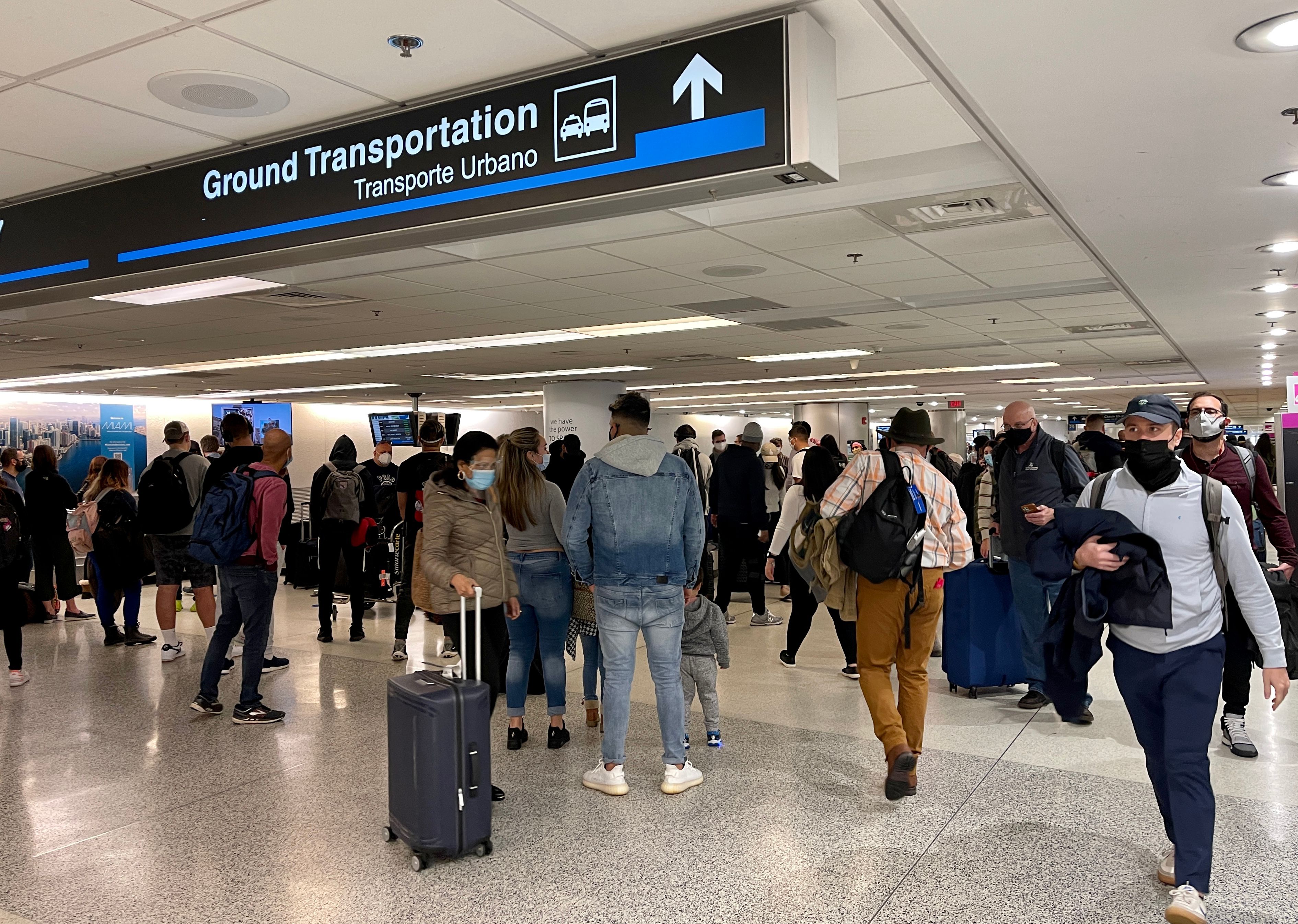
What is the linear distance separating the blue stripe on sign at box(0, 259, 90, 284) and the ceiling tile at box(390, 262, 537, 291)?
284cm

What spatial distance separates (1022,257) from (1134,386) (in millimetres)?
15953

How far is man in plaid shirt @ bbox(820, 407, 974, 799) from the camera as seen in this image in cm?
397

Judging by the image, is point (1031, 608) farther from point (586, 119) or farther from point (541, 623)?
point (586, 119)

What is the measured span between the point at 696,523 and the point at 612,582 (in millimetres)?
455

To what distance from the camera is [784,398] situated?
23.2 metres

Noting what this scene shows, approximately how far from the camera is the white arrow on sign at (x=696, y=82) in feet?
8.29

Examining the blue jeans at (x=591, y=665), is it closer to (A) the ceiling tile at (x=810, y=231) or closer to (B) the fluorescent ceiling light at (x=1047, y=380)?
(A) the ceiling tile at (x=810, y=231)

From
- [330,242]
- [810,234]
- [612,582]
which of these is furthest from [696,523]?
[810,234]

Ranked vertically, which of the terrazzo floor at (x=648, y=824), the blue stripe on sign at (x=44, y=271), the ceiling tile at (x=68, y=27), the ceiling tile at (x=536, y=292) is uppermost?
the ceiling tile at (x=68, y=27)

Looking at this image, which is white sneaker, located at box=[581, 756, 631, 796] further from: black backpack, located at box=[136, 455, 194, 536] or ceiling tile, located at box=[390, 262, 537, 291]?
black backpack, located at box=[136, 455, 194, 536]

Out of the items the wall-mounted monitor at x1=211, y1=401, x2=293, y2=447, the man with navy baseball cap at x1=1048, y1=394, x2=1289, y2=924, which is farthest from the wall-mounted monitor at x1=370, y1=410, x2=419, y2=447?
the man with navy baseball cap at x1=1048, y1=394, x2=1289, y2=924

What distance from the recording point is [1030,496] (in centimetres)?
512

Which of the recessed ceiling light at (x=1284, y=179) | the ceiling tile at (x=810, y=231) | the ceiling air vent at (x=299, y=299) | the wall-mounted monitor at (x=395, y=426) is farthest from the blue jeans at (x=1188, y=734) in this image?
the wall-mounted monitor at (x=395, y=426)

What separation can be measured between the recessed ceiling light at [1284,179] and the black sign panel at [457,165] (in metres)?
3.08
